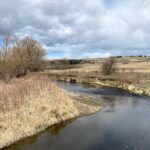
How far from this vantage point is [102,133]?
82.5 ft

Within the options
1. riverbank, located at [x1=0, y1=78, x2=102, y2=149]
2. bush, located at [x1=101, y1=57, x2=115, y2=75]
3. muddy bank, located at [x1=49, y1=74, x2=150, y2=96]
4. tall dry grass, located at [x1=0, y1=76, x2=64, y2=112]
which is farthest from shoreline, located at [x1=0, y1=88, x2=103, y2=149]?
bush, located at [x1=101, y1=57, x2=115, y2=75]

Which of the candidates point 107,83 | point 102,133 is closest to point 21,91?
point 102,133

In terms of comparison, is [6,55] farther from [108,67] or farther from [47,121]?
[47,121]

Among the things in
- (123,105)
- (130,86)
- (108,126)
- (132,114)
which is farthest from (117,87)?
(108,126)

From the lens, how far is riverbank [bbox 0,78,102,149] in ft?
75.8

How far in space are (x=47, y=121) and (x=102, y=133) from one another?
5.49 meters

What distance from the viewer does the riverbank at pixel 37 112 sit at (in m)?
23.1

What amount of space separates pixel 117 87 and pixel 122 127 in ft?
107

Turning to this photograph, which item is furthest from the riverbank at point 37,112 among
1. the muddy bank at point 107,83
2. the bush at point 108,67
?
the bush at point 108,67

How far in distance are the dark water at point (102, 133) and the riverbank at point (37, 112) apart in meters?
0.88

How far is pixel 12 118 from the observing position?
23.7m

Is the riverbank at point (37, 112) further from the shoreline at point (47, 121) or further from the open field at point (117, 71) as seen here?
the open field at point (117, 71)

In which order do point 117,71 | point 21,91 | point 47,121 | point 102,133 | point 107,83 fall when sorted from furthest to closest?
point 117,71
point 107,83
point 47,121
point 21,91
point 102,133

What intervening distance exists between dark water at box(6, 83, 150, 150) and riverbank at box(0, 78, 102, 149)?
2.88 ft
